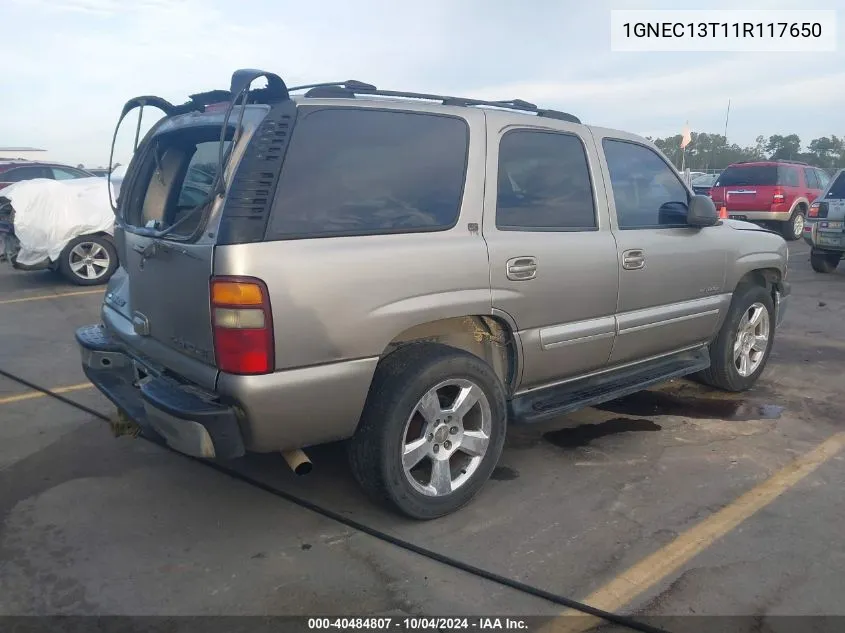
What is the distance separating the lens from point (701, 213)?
168 inches

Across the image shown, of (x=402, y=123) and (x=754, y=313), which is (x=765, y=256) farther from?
(x=402, y=123)

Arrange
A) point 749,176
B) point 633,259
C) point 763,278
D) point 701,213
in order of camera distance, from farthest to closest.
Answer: point 749,176 < point 763,278 < point 701,213 < point 633,259

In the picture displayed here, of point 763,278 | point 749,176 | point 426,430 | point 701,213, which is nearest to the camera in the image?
point 426,430

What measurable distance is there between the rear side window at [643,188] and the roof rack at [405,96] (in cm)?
38

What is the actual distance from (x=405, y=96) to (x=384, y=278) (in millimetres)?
942

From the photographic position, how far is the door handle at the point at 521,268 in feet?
11.2

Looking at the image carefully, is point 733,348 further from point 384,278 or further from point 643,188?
point 384,278

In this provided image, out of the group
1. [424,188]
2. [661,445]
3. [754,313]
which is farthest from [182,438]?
[754,313]

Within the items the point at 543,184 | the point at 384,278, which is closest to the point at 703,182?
the point at 543,184

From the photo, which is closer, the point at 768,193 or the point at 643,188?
the point at 643,188

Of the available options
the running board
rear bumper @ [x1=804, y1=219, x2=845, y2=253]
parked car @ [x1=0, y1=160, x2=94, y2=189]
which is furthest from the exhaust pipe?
parked car @ [x1=0, y1=160, x2=94, y2=189]

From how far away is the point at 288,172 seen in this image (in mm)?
2844

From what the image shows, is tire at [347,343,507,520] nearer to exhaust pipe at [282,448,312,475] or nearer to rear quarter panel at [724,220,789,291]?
exhaust pipe at [282,448,312,475]

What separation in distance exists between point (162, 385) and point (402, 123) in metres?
1.56
